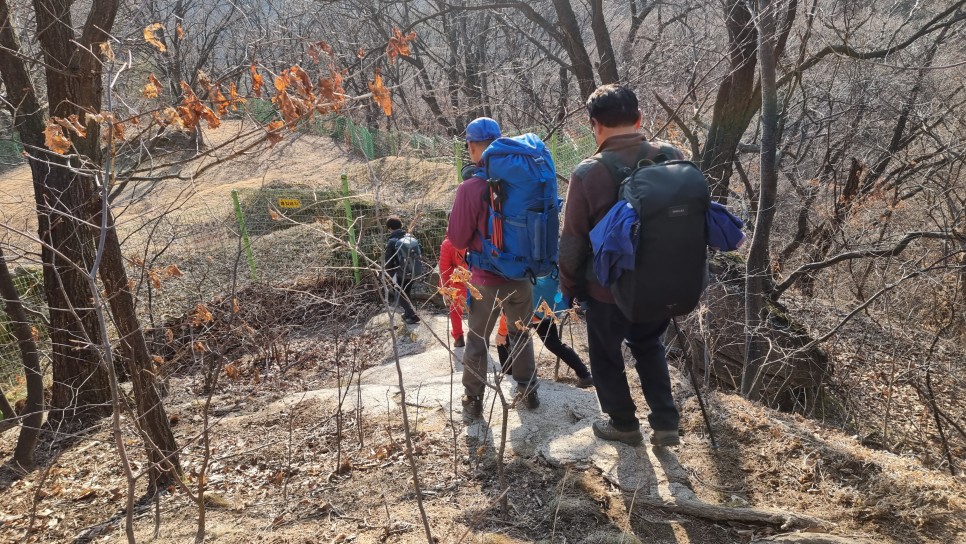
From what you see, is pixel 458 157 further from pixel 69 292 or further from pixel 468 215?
pixel 468 215

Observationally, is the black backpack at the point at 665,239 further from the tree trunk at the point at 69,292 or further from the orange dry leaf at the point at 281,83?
the tree trunk at the point at 69,292

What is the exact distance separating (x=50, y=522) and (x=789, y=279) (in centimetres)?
553

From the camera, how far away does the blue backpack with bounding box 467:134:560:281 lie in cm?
294

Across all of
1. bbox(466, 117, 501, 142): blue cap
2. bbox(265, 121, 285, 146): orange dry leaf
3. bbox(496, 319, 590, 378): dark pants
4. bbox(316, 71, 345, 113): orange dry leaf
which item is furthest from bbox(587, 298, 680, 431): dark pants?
bbox(265, 121, 285, 146): orange dry leaf

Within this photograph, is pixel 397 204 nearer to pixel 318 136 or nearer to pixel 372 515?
pixel 372 515

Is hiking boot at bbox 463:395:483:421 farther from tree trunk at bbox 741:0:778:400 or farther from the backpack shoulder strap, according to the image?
tree trunk at bbox 741:0:778:400

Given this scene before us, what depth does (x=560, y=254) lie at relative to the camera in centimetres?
267

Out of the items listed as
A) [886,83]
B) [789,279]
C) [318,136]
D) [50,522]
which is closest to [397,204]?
[789,279]

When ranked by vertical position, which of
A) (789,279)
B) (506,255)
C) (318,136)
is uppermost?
(318,136)

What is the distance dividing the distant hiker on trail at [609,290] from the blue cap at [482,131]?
0.72m

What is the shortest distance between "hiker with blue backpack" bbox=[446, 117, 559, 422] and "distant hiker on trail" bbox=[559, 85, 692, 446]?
364 millimetres

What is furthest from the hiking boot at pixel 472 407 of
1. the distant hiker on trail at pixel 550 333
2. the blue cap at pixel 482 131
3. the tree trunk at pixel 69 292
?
the tree trunk at pixel 69 292

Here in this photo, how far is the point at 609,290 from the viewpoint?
2590 mm

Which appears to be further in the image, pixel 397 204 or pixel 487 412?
pixel 397 204
